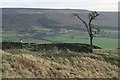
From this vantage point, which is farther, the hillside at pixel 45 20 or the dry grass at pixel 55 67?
the hillside at pixel 45 20

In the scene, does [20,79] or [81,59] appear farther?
[81,59]

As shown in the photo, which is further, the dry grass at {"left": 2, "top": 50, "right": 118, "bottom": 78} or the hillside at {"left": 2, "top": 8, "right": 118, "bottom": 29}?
the hillside at {"left": 2, "top": 8, "right": 118, "bottom": 29}

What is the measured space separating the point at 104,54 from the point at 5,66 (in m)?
16.5

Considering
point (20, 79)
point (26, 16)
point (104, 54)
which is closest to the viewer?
point (20, 79)

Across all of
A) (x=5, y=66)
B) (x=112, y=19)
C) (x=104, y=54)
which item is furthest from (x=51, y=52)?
(x=112, y=19)

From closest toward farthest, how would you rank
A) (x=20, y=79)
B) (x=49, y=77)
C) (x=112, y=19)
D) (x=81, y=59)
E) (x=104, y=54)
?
(x=20, y=79) < (x=49, y=77) < (x=81, y=59) < (x=104, y=54) < (x=112, y=19)

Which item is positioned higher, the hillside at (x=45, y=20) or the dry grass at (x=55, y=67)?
the dry grass at (x=55, y=67)

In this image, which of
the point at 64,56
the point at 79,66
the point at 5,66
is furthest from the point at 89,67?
the point at 5,66

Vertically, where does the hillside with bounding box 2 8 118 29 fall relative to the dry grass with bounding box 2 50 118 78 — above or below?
below

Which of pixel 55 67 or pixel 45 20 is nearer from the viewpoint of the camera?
pixel 55 67

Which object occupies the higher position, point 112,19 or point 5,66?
point 5,66

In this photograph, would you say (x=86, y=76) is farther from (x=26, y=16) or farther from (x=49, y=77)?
(x=26, y=16)

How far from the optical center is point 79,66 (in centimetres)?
3155

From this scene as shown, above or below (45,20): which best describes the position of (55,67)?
above
